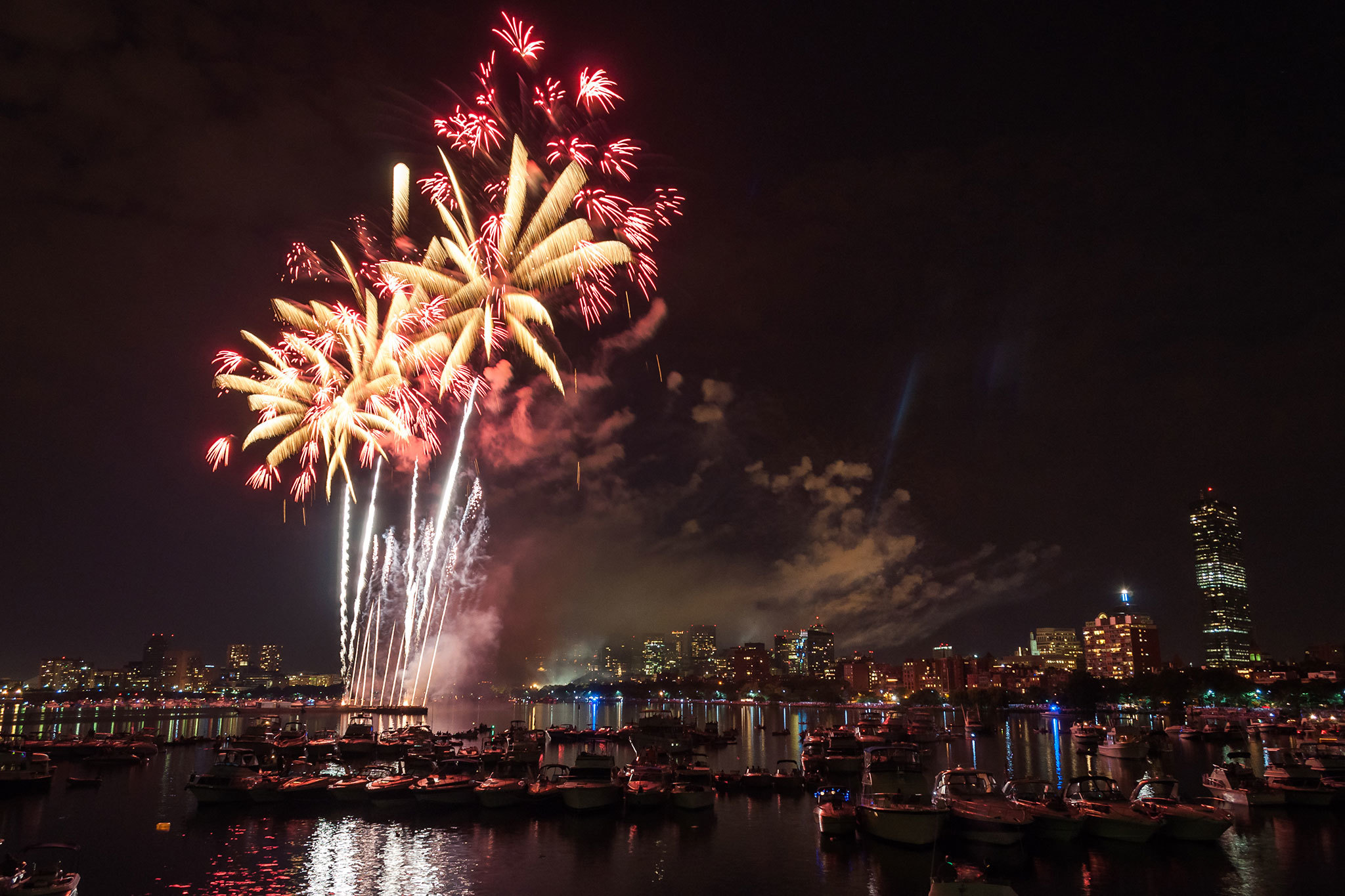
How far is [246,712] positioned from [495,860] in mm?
149397

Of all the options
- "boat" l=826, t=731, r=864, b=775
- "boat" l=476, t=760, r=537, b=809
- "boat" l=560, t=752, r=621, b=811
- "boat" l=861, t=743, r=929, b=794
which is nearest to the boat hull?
"boat" l=861, t=743, r=929, b=794

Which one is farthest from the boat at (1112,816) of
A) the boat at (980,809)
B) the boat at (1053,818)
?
the boat at (980,809)

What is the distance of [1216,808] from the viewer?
2641 centimetres

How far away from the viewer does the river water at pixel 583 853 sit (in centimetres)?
2186

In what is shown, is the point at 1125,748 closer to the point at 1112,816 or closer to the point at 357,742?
the point at 1112,816

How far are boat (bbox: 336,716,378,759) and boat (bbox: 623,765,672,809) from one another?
3089cm

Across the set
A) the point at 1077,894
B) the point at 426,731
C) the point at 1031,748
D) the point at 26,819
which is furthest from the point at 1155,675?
the point at 26,819

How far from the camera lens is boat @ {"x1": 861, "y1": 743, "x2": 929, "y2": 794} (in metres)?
31.3

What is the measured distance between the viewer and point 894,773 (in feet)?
103

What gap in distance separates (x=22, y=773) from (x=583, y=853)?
32731mm

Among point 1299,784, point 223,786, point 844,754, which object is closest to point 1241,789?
point 1299,784

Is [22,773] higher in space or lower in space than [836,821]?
lower

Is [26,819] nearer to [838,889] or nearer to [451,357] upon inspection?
[451,357]

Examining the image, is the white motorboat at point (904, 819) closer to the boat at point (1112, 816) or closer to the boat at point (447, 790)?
the boat at point (1112, 816)
